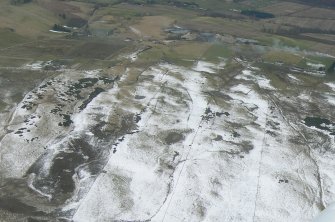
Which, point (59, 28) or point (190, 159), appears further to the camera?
point (59, 28)

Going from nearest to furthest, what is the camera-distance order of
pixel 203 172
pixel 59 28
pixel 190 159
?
pixel 203 172, pixel 190 159, pixel 59 28

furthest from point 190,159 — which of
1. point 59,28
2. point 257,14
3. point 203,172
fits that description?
point 257,14

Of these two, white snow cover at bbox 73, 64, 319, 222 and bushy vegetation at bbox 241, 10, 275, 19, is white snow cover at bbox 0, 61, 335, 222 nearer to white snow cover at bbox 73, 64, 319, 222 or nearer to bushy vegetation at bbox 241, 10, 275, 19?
white snow cover at bbox 73, 64, 319, 222

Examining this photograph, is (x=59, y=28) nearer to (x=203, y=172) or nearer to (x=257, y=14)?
(x=257, y=14)

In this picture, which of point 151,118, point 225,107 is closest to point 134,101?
point 151,118

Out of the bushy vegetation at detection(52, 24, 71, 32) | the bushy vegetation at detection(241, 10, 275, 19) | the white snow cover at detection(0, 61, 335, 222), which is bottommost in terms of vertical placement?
the bushy vegetation at detection(241, 10, 275, 19)

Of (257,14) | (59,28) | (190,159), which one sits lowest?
(257,14)

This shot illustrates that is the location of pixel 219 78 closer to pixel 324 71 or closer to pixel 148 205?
pixel 324 71

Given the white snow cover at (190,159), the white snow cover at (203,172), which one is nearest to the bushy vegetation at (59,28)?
the white snow cover at (190,159)

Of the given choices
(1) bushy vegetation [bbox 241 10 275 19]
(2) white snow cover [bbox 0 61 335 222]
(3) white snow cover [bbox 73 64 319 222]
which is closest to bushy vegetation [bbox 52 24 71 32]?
(2) white snow cover [bbox 0 61 335 222]

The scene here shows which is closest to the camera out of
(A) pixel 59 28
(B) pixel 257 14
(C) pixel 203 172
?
(C) pixel 203 172

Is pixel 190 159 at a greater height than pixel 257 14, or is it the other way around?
pixel 190 159
